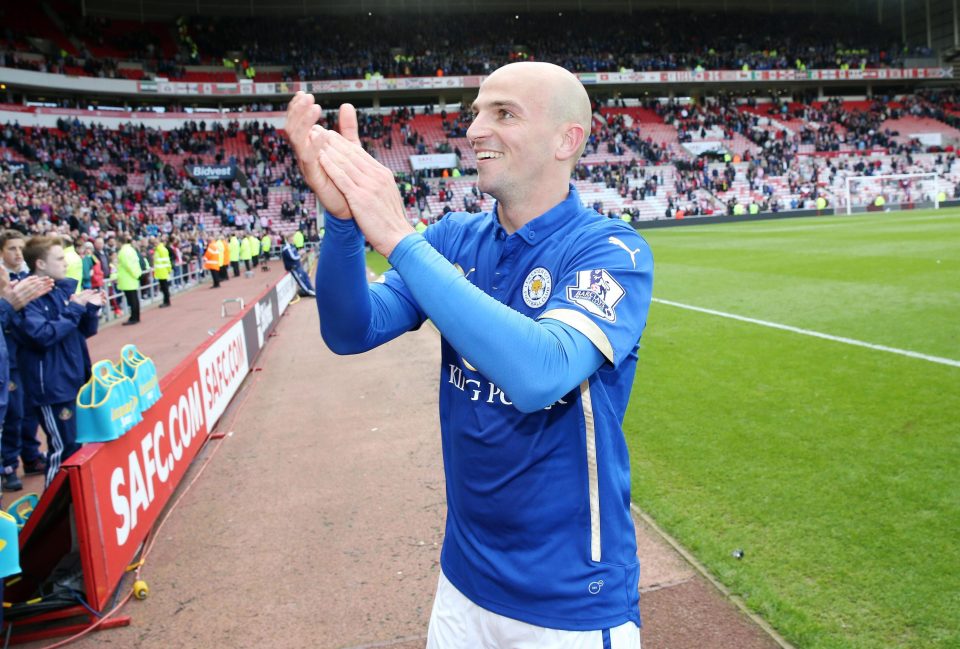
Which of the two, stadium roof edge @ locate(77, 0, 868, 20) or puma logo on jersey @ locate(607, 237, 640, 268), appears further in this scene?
stadium roof edge @ locate(77, 0, 868, 20)

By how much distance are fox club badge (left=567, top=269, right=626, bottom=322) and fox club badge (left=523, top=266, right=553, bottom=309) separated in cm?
19

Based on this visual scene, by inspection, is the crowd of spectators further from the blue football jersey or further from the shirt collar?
the blue football jersey

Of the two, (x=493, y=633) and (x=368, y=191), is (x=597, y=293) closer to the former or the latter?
(x=368, y=191)

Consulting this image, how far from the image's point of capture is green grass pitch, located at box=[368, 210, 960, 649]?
149 inches

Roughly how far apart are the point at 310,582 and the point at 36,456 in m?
4.54

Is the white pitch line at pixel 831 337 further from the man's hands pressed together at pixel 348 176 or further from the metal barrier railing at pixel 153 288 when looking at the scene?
the metal barrier railing at pixel 153 288

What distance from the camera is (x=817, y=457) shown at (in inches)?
223

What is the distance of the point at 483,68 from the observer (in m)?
59.8

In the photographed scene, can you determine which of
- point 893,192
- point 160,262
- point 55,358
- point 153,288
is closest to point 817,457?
point 55,358

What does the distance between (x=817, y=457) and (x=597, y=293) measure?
16.0 ft

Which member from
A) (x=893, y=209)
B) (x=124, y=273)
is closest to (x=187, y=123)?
(x=124, y=273)

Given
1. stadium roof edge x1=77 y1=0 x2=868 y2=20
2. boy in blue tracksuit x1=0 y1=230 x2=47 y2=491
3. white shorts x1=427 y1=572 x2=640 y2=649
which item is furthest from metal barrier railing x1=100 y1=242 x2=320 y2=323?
stadium roof edge x1=77 y1=0 x2=868 y2=20

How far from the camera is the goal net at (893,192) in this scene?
136 feet

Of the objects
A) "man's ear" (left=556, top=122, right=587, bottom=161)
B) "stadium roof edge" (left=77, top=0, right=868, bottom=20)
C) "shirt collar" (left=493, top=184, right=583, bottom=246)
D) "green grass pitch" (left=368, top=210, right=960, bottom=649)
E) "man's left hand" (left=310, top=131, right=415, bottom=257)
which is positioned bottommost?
"green grass pitch" (left=368, top=210, right=960, bottom=649)
